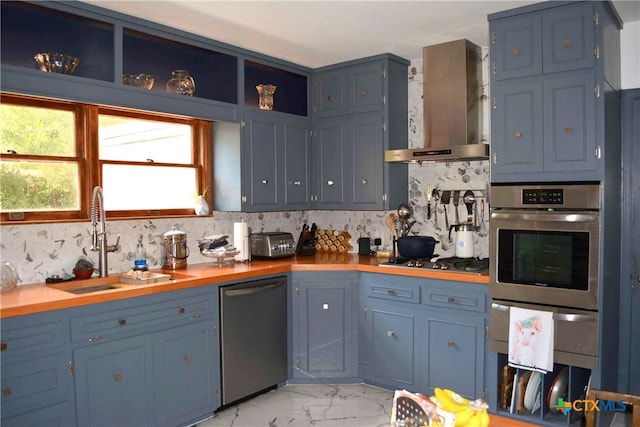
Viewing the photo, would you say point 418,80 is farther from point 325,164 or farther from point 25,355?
point 25,355

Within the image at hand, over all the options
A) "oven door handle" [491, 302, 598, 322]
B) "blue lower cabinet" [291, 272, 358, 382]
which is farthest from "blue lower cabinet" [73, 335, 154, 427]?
"oven door handle" [491, 302, 598, 322]

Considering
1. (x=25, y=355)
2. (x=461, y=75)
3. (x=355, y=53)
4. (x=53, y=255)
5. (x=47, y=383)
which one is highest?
(x=355, y=53)

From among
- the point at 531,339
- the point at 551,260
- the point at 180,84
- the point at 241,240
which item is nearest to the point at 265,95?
the point at 180,84

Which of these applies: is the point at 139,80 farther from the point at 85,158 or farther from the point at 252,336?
the point at 252,336

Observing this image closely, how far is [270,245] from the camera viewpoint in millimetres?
3980

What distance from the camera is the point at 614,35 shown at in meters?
3.18

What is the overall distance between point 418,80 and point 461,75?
63 centimetres

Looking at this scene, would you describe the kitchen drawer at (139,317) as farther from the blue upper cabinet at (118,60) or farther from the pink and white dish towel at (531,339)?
the pink and white dish towel at (531,339)

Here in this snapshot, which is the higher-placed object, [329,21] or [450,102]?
[329,21]

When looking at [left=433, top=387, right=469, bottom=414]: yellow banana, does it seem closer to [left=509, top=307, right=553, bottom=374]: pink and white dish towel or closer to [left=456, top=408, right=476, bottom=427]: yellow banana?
[left=456, top=408, right=476, bottom=427]: yellow banana

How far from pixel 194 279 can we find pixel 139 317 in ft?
1.31

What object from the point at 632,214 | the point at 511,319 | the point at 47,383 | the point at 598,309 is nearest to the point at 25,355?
the point at 47,383

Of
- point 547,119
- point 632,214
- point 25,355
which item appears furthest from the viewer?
point 632,214

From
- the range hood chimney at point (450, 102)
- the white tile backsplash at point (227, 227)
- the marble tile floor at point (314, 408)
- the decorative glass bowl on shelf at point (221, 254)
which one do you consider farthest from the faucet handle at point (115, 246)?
the range hood chimney at point (450, 102)
